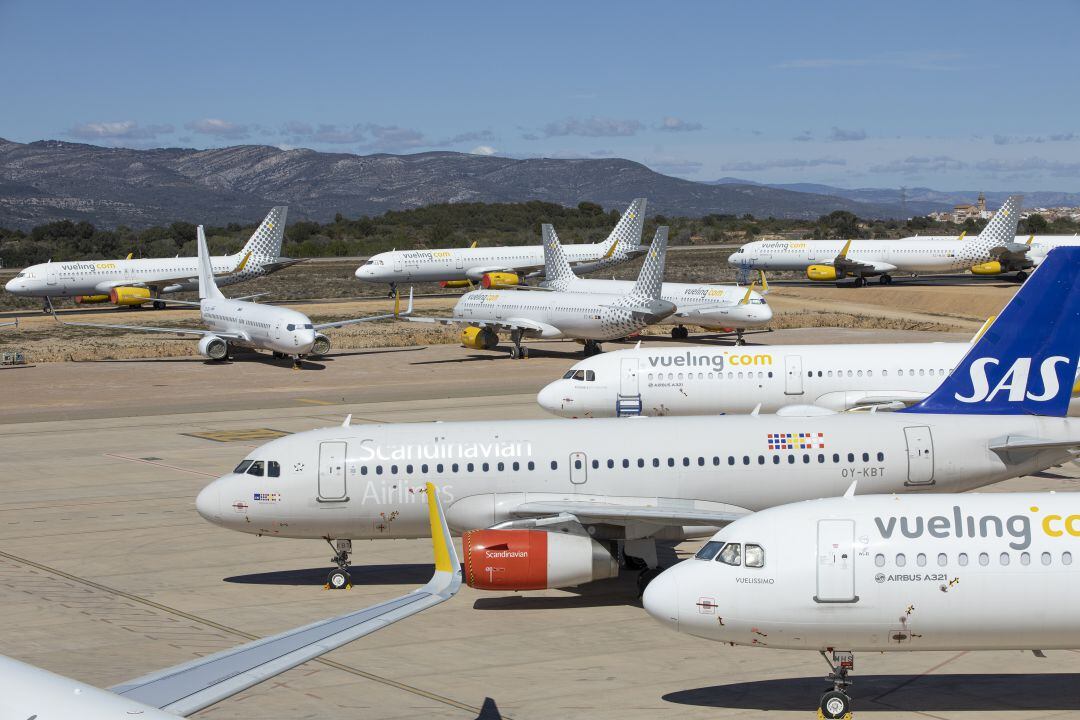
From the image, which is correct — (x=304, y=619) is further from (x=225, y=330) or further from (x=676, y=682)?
(x=225, y=330)

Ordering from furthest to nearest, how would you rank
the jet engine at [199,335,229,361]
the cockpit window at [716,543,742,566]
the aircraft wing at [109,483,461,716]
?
the jet engine at [199,335,229,361] < the cockpit window at [716,543,742,566] < the aircraft wing at [109,483,461,716]

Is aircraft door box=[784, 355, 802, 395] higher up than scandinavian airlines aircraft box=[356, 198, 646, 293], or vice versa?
scandinavian airlines aircraft box=[356, 198, 646, 293]

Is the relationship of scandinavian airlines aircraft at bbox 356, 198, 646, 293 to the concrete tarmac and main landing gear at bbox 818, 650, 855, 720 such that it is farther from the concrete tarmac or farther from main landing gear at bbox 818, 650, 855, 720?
main landing gear at bbox 818, 650, 855, 720

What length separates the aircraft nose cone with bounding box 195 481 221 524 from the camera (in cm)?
2969

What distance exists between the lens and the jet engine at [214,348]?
76562 millimetres

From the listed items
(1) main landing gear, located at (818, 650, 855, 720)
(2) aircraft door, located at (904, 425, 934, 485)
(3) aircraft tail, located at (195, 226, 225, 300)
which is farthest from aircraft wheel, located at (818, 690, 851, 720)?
(3) aircraft tail, located at (195, 226, 225, 300)

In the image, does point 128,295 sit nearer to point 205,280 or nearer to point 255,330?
point 205,280

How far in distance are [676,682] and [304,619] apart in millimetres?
8628

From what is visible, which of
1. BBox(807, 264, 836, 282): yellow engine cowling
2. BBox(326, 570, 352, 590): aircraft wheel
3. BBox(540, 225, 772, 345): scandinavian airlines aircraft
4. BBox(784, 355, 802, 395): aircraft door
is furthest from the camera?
BBox(807, 264, 836, 282): yellow engine cowling

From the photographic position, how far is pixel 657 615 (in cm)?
2031

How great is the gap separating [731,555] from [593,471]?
9146 mm

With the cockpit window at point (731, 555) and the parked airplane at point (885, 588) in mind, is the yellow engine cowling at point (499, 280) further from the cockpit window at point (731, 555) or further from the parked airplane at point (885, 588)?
the parked airplane at point (885, 588)

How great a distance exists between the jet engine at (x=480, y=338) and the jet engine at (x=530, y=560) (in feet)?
173

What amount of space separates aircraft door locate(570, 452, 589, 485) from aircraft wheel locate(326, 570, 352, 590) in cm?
588
